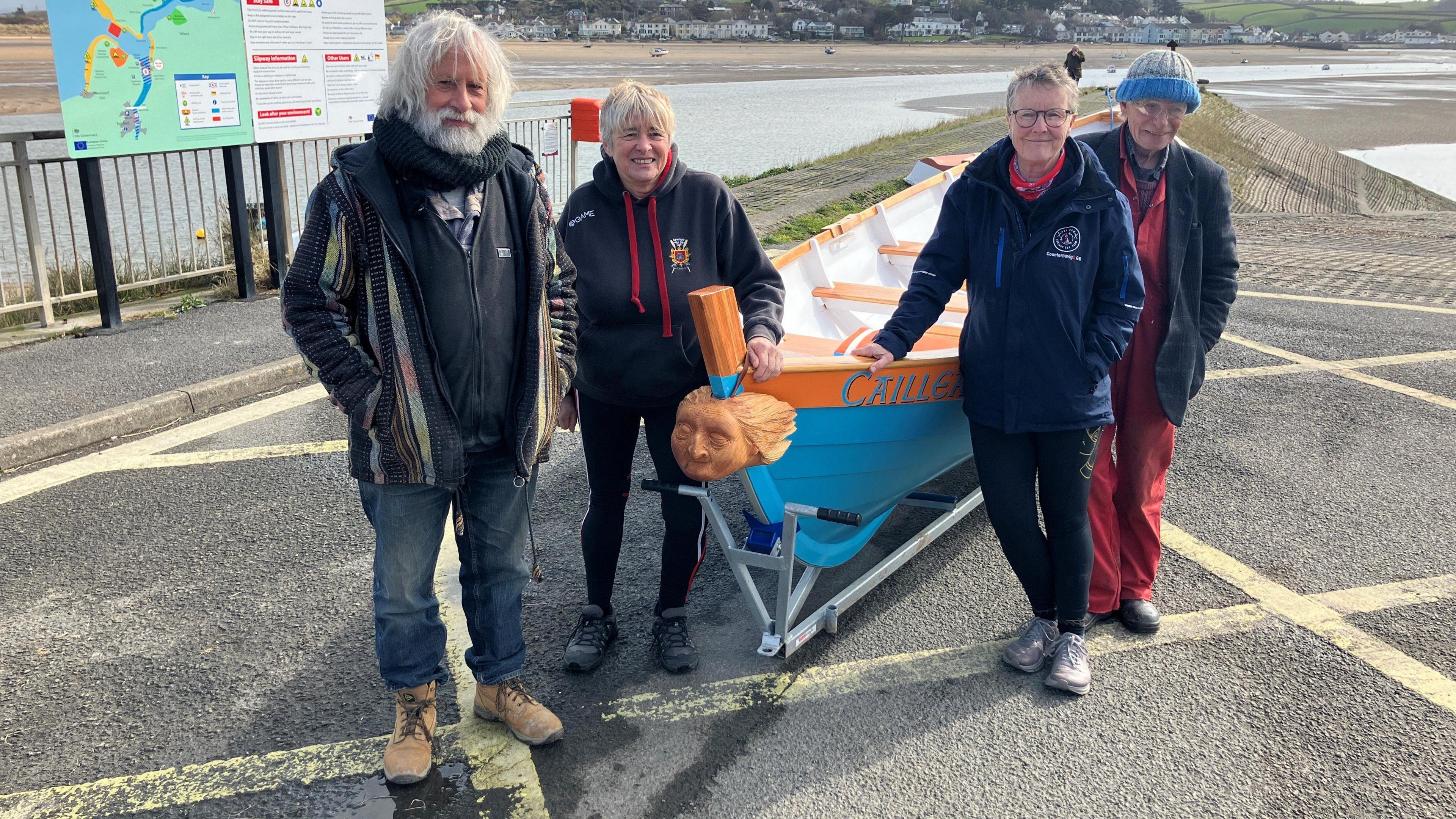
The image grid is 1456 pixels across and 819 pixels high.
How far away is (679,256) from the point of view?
291 centimetres

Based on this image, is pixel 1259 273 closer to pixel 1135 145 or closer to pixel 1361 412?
pixel 1361 412

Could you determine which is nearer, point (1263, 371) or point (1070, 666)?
point (1070, 666)

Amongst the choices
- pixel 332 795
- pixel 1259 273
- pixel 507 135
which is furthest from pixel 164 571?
pixel 1259 273

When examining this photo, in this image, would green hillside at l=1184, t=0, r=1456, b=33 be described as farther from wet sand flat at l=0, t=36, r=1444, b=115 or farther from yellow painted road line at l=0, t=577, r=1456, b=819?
yellow painted road line at l=0, t=577, r=1456, b=819

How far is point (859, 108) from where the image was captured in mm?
41031

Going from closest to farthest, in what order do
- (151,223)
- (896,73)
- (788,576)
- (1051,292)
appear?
1. (1051,292)
2. (788,576)
3. (151,223)
4. (896,73)

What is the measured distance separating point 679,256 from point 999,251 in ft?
3.37

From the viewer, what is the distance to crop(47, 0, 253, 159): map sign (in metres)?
5.89

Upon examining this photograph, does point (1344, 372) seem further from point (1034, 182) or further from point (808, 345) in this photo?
point (1034, 182)

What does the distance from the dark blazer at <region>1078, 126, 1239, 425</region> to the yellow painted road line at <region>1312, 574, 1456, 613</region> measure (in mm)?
1107

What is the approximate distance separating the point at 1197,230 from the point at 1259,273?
810 centimetres

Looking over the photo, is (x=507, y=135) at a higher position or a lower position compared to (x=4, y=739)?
higher

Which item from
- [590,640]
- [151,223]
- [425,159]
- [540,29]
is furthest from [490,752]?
[540,29]

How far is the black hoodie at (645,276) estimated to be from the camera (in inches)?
114
